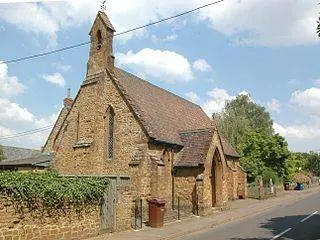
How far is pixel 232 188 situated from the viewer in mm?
37125

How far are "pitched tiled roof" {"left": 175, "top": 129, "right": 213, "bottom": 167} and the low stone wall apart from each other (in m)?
10.9

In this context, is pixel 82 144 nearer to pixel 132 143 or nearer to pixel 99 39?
pixel 132 143

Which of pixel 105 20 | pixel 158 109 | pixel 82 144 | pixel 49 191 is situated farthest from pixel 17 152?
pixel 49 191

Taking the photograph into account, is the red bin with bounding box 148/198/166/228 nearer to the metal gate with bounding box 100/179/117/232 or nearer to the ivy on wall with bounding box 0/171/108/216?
the metal gate with bounding box 100/179/117/232

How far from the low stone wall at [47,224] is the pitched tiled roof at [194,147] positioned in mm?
10873

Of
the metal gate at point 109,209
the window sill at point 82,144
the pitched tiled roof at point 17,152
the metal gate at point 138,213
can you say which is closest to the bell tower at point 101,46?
the window sill at point 82,144

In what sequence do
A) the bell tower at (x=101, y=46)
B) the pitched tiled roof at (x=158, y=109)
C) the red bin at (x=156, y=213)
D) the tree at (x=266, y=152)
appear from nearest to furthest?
the red bin at (x=156, y=213)
the pitched tiled roof at (x=158, y=109)
the bell tower at (x=101, y=46)
the tree at (x=266, y=152)

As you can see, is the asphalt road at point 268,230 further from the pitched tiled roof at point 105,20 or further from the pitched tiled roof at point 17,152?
the pitched tiled roof at point 17,152

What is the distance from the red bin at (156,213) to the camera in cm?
2017

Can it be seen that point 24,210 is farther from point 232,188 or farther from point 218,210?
point 232,188

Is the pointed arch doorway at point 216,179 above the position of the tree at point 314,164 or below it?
below

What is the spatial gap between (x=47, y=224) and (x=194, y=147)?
49.5ft

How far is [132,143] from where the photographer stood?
83.3 ft

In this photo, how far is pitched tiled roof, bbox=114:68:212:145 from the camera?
26656 mm
